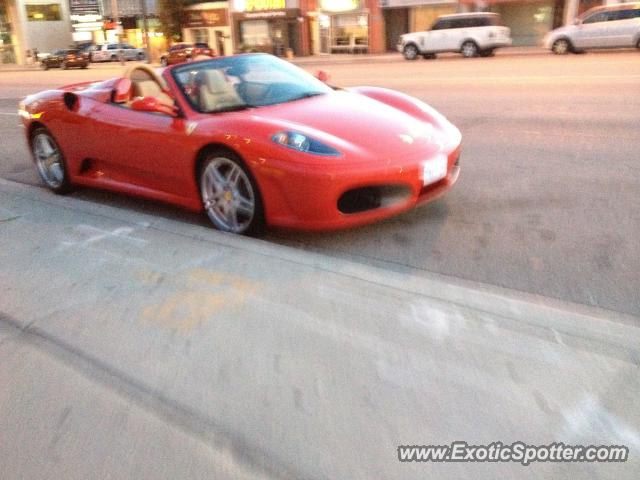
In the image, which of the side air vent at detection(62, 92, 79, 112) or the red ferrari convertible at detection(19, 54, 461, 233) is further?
the side air vent at detection(62, 92, 79, 112)

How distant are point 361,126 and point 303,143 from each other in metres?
0.51

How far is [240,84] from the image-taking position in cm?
465

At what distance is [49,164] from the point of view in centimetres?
559

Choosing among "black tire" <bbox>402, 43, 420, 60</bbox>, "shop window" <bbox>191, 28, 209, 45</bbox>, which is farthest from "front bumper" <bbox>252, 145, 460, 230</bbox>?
"shop window" <bbox>191, 28, 209, 45</bbox>

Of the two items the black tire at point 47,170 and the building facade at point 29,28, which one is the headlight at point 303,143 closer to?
the black tire at point 47,170

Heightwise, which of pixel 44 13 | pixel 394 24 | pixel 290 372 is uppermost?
pixel 44 13

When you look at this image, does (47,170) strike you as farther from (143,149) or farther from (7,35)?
(7,35)

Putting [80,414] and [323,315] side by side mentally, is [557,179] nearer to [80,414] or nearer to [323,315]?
[323,315]

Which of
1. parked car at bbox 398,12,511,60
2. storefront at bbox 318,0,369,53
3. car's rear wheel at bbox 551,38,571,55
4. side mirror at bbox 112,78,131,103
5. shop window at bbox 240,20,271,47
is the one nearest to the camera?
side mirror at bbox 112,78,131,103

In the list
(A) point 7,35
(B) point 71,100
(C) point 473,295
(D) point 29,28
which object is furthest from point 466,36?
(A) point 7,35

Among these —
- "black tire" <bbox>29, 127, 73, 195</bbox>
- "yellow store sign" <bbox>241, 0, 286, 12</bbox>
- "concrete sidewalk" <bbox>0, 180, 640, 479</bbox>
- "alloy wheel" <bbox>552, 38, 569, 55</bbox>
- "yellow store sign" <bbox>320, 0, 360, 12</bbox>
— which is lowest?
"concrete sidewalk" <bbox>0, 180, 640, 479</bbox>

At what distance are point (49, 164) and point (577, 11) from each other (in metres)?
31.7

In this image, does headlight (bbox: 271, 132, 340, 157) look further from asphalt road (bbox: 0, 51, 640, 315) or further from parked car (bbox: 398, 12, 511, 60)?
parked car (bbox: 398, 12, 511, 60)

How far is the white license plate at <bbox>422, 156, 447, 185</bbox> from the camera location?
3.84 metres
